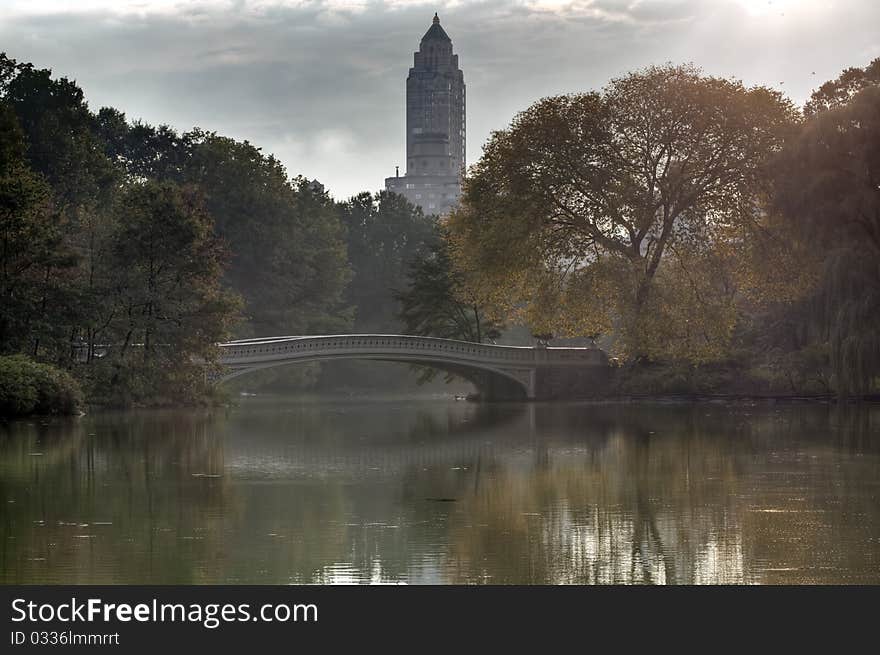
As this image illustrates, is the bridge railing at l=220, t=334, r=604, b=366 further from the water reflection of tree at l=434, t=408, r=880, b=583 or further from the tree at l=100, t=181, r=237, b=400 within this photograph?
the water reflection of tree at l=434, t=408, r=880, b=583

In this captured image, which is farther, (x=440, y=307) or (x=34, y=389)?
(x=440, y=307)

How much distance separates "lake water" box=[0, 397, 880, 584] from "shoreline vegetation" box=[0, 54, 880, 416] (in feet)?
31.2

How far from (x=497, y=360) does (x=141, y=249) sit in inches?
752

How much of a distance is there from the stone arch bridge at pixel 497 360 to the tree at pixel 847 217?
1600 cm

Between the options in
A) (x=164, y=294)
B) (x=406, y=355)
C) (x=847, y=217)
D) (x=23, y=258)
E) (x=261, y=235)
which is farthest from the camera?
(x=261, y=235)

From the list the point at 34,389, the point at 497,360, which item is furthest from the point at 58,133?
the point at 34,389

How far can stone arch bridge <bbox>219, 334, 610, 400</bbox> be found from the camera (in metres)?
59.1

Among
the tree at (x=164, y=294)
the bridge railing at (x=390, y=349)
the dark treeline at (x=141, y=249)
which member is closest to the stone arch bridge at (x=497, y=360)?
the bridge railing at (x=390, y=349)

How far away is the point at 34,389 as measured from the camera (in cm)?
3759

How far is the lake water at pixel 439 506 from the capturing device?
13.9 meters

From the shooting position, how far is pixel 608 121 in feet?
186

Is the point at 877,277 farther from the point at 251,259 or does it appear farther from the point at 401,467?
the point at 251,259

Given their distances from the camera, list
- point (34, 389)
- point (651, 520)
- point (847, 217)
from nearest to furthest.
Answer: point (651, 520)
point (34, 389)
point (847, 217)

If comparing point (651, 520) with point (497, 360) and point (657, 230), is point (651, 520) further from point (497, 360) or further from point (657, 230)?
point (497, 360)
